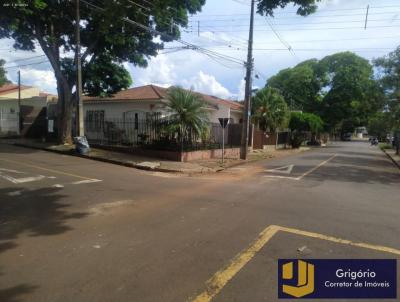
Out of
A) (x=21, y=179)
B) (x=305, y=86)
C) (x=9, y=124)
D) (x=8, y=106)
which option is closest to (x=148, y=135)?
(x=21, y=179)

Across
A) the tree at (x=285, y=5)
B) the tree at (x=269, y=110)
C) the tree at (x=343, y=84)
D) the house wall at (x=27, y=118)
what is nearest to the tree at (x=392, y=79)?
the tree at (x=269, y=110)

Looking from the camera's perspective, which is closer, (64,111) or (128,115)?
(64,111)

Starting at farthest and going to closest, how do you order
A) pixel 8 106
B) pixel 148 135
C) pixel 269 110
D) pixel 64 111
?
pixel 269 110 < pixel 8 106 < pixel 64 111 < pixel 148 135

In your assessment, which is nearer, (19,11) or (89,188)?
(89,188)

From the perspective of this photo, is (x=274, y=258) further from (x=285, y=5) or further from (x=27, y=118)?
(x=27, y=118)

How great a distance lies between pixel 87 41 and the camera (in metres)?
21.8

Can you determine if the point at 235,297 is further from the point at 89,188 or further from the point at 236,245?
the point at 89,188

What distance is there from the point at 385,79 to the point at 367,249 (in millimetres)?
21954

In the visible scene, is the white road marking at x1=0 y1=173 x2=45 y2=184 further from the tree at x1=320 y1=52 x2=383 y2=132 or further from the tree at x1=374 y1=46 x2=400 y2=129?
the tree at x1=320 y1=52 x2=383 y2=132

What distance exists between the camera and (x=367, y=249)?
5863mm

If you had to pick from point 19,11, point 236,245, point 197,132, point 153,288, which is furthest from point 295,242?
point 19,11

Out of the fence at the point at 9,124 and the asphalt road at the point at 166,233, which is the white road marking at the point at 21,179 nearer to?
the asphalt road at the point at 166,233

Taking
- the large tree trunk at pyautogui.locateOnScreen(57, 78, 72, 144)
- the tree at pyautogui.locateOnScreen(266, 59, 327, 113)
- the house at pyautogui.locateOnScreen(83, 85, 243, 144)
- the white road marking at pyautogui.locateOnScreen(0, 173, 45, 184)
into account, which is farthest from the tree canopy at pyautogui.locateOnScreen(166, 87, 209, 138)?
the tree at pyautogui.locateOnScreen(266, 59, 327, 113)

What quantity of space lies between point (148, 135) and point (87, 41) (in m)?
6.75
